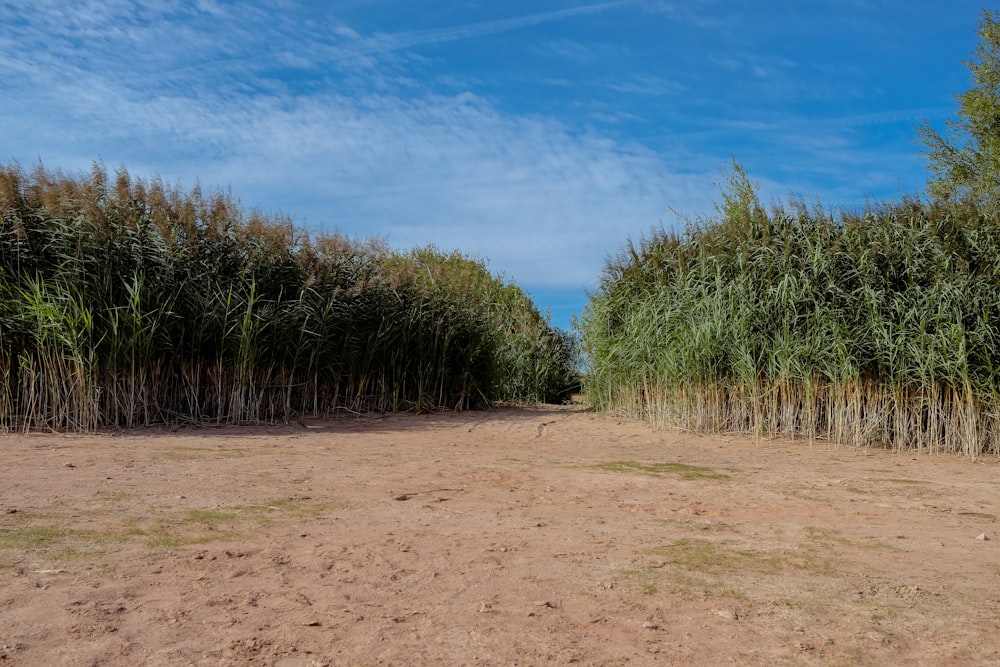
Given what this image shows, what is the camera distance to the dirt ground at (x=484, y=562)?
3.02 meters

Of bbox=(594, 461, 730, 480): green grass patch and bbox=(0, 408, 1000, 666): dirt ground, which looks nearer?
bbox=(0, 408, 1000, 666): dirt ground

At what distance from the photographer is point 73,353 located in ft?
29.3

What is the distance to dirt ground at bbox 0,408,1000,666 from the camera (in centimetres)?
302

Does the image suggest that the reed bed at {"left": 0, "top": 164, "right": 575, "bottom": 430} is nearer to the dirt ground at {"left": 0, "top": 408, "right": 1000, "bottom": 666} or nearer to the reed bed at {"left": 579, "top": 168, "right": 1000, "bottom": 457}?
the dirt ground at {"left": 0, "top": 408, "right": 1000, "bottom": 666}

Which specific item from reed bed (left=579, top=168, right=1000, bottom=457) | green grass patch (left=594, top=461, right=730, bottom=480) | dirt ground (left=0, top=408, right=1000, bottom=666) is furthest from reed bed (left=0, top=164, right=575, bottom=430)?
green grass patch (left=594, top=461, right=730, bottom=480)

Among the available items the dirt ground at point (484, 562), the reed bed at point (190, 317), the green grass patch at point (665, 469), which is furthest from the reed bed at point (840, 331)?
the reed bed at point (190, 317)

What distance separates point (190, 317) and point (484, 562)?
6.75 m

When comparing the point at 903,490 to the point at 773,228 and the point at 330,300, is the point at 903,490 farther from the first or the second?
the point at 330,300

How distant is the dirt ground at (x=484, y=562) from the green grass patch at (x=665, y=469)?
Result: 0.05 metres

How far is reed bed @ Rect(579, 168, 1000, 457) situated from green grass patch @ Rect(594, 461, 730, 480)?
7.43 ft

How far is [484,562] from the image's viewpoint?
400cm

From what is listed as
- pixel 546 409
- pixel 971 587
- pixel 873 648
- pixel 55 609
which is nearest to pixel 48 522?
pixel 55 609

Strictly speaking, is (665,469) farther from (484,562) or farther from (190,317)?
(190,317)

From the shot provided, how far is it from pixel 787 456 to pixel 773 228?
3065 millimetres
